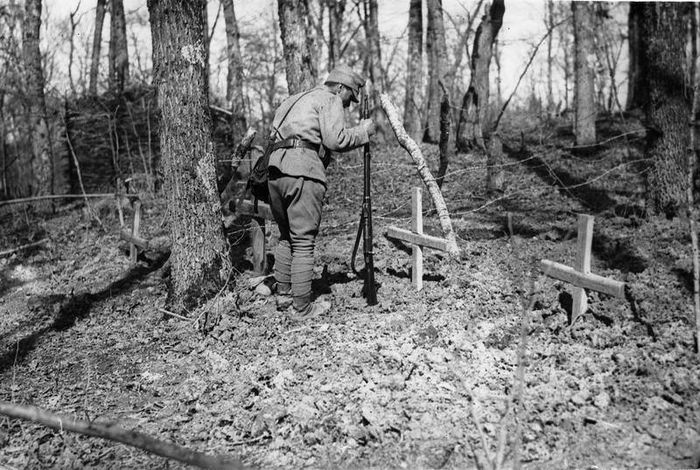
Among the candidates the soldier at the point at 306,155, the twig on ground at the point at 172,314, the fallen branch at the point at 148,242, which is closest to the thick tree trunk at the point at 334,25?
the fallen branch at the point at 148,242

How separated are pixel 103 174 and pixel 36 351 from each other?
429 inches

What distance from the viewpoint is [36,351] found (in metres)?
6.14

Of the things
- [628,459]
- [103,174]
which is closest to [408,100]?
[103,174]

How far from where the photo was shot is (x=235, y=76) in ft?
49.9

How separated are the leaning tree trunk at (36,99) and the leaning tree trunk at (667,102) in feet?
41.4

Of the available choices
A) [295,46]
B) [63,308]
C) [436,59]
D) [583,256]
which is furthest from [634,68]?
[63,308]

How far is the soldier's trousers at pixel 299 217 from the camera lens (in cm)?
540

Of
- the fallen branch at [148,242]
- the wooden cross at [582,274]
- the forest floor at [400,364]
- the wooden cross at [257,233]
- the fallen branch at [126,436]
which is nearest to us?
the fallen branch at [126,436]

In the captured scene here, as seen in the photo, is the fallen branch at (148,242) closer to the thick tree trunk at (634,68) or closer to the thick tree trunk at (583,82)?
the thick tree trunk at (583,82)

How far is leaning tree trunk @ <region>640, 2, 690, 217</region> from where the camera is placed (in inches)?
259

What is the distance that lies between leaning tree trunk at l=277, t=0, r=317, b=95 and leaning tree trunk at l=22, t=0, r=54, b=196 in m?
7.20

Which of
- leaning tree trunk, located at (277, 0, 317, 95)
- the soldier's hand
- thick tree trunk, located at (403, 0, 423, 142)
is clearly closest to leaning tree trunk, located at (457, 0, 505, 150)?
leaning tree trunk, located at (277, 0, 317, 95)

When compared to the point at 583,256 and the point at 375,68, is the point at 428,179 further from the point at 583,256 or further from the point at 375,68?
the point at 375,68

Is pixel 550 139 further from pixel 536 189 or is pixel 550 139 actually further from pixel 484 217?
pixel 484 217
